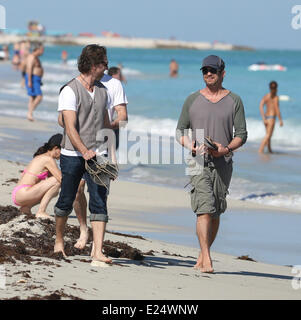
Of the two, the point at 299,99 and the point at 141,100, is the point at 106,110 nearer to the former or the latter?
the point at 141,100

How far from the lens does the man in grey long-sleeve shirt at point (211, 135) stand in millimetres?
6992

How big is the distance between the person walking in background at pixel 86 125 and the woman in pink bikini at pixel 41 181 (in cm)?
210

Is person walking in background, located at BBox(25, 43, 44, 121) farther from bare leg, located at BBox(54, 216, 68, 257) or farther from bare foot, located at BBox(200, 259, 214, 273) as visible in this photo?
bare foot, located at BBox(200, 259, 214, 273)

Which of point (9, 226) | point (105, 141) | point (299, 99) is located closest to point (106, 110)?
point (105, 141)

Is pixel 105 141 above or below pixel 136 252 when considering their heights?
above

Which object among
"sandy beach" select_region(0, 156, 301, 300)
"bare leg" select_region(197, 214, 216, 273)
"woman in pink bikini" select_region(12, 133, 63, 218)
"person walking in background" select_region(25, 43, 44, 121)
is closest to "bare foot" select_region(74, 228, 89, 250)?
"sandy beach" select_region(0, 156, 301, 300)

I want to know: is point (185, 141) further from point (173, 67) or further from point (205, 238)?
point (173, 67)

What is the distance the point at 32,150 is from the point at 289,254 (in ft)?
25.3

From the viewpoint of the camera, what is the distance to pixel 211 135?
701 centimetres

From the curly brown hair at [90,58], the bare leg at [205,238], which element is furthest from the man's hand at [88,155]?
the bare leg at [205,238]

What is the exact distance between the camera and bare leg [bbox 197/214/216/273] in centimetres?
704

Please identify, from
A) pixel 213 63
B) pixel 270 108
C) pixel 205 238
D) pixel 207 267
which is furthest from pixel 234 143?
pixel 270 108

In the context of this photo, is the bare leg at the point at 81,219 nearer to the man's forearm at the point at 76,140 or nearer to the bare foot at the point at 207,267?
the bare foot at the point at 207,267
